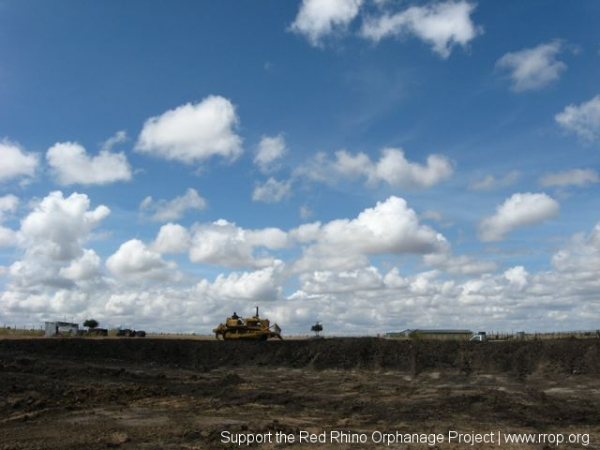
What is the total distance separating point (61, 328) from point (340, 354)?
3514 centimetres

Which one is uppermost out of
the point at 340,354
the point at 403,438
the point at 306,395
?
the point at 403,438

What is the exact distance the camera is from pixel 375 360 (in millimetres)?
34406

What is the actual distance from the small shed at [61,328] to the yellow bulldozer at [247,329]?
1990cm

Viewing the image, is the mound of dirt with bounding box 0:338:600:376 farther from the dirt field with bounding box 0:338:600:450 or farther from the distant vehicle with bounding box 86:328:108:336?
the distant vehicle with bounding box 86:328:108:336

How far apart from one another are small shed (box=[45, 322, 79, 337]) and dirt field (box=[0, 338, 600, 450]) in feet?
57.2

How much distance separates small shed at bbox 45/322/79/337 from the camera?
190 feet

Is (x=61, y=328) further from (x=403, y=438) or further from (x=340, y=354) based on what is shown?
(x=403, y=438)

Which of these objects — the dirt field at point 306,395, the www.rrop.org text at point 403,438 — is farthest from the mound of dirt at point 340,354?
the www.rrop.org text at point 403,438

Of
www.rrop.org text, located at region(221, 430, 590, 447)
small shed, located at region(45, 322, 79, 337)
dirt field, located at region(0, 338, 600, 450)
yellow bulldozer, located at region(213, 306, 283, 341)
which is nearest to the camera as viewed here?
www.rrop.org text, located at region(221, 430, 590, 447)

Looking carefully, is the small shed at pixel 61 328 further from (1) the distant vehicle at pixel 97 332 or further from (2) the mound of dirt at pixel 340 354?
(2) the mound of dirt at pixel 340 354

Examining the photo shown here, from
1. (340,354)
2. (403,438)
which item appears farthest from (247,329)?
(403,438)

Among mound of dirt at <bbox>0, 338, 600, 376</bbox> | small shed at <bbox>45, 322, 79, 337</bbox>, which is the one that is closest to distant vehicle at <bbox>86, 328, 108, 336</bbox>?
small shed at <bbox>45, 322, 79, 337</bbox>

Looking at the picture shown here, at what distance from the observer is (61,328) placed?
191 ft

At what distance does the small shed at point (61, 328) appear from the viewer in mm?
57812
